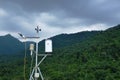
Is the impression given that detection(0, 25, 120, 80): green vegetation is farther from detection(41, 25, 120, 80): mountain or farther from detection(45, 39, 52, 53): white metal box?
detection(45, 39, 52, 53): white metal box

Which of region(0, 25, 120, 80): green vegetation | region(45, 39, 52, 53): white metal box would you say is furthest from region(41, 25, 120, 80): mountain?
region(45, 39, 52, 53): white metal box

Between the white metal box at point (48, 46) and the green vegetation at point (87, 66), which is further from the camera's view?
the green vegetation at point (87, 66)

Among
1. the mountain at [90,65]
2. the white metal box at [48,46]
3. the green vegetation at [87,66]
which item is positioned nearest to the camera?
the white metal box at [48,46]

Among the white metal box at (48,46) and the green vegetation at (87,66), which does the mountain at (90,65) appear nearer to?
the green vegetation at (87,66)

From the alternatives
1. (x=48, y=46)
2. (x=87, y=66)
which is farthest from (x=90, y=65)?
(x=48, y=46)

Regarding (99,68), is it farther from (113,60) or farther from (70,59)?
(70,59)

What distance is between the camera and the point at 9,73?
109750 millimetres

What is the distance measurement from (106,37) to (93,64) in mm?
36655

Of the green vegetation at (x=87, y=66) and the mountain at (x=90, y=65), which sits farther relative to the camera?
the green vegetation at (x=87, y=66)

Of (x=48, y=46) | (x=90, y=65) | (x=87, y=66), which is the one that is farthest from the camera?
(x=90, y=65)

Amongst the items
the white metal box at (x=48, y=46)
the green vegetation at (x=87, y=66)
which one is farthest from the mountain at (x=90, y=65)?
the white metal box at (x=48, y=46)

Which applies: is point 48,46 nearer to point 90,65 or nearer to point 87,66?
point 87,66

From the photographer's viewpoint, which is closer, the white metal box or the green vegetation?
the white metal box

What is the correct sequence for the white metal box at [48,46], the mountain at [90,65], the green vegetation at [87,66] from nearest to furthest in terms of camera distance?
the white metal box at [48,46] < the mountain at [90,65] < the green vegetation at [87,66]
